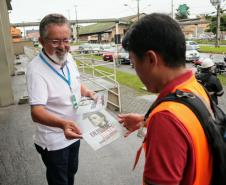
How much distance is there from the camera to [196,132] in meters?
1.16

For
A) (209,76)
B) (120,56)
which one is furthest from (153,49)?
(120,56)

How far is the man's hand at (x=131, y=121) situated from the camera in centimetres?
185

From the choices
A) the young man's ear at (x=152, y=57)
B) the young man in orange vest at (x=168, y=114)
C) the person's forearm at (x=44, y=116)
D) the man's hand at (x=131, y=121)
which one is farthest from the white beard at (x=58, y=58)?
the young man's ear at (x=152, y=57)

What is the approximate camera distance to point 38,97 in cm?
223

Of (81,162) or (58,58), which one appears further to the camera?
(81,162)

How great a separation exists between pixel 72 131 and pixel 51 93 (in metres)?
0.46

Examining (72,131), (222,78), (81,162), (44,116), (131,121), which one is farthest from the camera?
(222,78)

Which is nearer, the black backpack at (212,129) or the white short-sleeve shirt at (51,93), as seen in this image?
the black backpack at (212,129)

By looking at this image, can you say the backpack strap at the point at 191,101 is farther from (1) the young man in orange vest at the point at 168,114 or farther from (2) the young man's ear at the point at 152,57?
(2) the young man's ear at the point at 152,57

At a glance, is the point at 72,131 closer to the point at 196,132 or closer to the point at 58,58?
the point at 58,58

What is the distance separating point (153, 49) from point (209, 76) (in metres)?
4.99

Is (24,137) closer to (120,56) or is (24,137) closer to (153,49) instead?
(153,49)

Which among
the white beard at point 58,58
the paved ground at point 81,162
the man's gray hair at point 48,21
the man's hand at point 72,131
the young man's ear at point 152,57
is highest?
the man's gray hair at point 48,21

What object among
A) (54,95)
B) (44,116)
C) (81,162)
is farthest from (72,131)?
(81,162)
